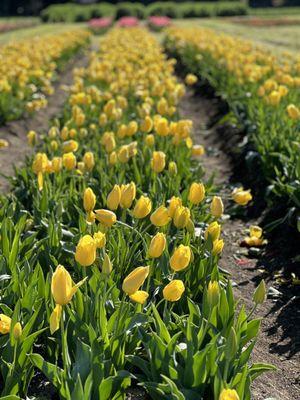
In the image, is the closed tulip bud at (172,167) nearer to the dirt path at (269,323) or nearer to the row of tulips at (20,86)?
the dirt path at (269,323)

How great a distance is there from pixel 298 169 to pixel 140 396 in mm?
2479

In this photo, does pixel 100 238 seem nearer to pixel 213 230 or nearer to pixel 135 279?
pixel 135 279

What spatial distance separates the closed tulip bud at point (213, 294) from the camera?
2.31 meters

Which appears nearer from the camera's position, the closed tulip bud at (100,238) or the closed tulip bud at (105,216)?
the closed tulip bud at (100,238)

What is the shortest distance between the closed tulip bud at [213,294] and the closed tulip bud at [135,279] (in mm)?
309

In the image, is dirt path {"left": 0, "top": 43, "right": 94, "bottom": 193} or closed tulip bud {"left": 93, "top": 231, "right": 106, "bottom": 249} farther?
dirt path {"left": 0, "top": 43, "right": 94, "bottom": 193}

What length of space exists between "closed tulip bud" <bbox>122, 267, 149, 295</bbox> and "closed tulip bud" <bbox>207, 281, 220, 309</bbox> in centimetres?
31

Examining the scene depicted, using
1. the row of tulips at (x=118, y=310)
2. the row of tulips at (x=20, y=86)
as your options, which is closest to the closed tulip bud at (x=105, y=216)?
the row of tulips at (x=118, y=310)

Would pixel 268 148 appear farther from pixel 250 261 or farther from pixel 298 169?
pixel 250 261

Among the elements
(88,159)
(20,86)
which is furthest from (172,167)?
(20,86)

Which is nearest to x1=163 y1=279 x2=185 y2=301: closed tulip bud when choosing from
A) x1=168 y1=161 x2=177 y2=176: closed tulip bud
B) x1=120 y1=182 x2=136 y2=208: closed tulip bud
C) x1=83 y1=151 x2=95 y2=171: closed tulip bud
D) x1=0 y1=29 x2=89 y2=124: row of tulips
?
x1=120 y1=182 x2=136 y2=208: closed tulip bud

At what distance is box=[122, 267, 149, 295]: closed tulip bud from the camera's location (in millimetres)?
2141

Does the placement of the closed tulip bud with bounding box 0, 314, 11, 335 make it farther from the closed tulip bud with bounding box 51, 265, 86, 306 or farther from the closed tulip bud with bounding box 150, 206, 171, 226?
the closed tulip bud with bounding box 150, 206, 171, 226

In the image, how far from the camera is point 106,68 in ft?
27.0
